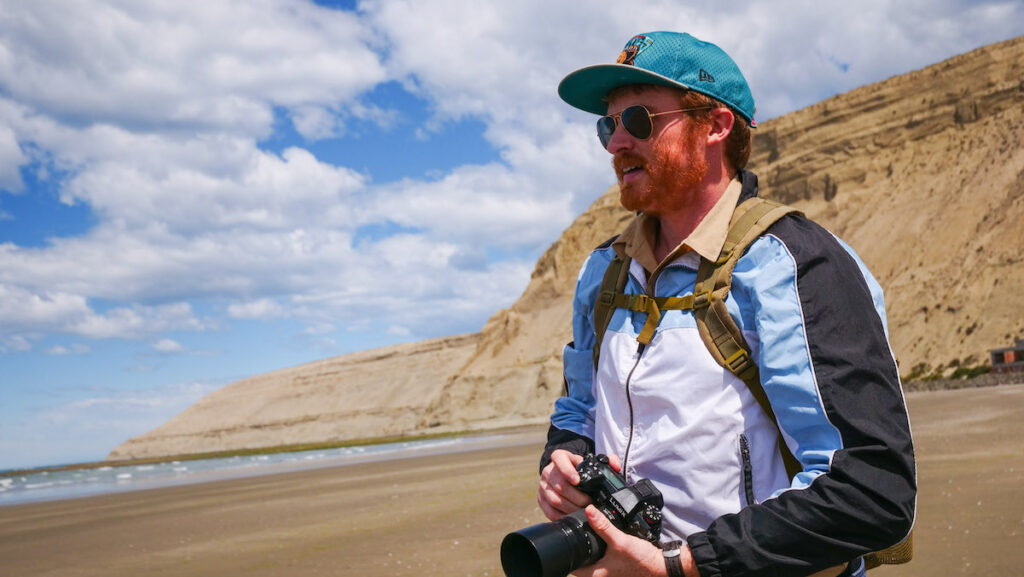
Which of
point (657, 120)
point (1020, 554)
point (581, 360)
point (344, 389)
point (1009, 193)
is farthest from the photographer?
point (344, 389)

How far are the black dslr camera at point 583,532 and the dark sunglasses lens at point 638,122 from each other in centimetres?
81

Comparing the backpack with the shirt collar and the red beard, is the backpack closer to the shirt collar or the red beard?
the shirt collar

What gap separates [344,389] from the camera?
286ft

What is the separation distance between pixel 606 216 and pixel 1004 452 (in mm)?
47110

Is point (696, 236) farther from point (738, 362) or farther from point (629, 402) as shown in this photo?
point (629, 402)

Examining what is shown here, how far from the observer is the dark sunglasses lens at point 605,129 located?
2.02 m

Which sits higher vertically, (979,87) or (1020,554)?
(979,87)

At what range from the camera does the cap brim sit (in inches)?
73.2

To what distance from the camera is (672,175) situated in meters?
1.89

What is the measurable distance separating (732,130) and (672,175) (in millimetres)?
200

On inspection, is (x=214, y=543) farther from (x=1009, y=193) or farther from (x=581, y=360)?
(x=1009, y=193)

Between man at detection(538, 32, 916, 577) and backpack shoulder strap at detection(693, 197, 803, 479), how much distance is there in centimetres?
2

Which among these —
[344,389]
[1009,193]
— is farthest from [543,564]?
[344,389]

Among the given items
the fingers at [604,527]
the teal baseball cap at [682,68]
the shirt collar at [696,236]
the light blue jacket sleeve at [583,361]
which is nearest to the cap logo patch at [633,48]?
the teal baseball cap at [682,68]
